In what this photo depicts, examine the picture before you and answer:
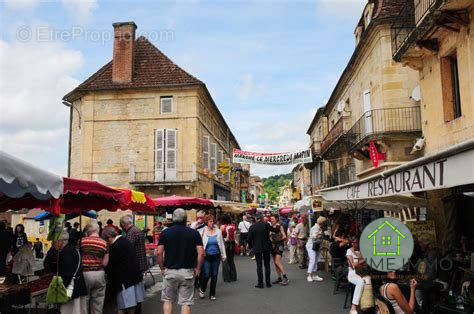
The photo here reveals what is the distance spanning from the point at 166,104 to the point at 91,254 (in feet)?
73.8

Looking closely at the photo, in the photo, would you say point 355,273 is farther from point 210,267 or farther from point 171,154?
point 171,154

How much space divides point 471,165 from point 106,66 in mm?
28972

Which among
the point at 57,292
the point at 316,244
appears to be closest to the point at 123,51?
the point at 316,244

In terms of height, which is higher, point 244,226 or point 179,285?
point 244,226

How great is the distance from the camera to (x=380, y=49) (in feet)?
56.5

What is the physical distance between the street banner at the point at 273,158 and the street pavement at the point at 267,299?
10631 millimetres

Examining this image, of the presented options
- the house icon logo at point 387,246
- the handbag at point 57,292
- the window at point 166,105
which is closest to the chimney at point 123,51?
the window at point 166,105

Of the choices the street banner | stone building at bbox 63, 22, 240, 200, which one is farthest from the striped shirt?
stone building at bbox 63, 22, 240, 200

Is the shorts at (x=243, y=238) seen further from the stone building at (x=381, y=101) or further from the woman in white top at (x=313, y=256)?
the woman in white top at (x=313, y=256)

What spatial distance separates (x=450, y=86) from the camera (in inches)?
438

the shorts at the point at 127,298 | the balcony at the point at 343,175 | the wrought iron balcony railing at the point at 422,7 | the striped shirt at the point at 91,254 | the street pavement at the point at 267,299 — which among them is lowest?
the street pavement at the point at 267,299

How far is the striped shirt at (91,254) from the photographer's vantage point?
6305mm

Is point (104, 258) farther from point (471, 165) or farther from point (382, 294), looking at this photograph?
point (471, 165)

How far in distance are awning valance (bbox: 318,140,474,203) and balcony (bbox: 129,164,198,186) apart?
20636 mm
